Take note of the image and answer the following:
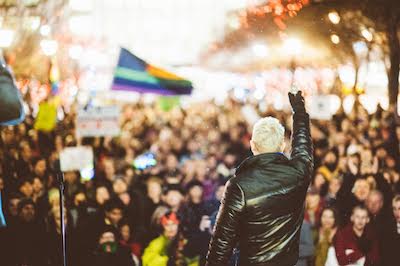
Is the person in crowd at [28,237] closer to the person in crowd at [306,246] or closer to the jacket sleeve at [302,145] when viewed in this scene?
the person in crowd at [306,246]

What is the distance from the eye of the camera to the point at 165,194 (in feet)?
26.8

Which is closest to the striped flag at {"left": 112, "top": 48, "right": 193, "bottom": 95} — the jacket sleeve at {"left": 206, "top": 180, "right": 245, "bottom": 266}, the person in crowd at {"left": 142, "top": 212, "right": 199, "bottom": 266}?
the person in crowd at {"left": 142, "top": 212, "right": 199, "bottom": 266}

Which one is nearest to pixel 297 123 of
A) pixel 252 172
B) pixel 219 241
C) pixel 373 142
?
pixel 252 172

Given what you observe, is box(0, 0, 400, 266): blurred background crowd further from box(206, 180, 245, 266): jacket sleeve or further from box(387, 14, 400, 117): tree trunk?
box(206, 180, 245, 266): jacket sleeve

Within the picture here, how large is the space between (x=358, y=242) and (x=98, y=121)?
16.0 ft

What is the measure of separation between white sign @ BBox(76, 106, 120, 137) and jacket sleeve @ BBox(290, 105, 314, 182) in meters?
6.10

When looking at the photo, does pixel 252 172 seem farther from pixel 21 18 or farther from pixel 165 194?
pixel 21 18

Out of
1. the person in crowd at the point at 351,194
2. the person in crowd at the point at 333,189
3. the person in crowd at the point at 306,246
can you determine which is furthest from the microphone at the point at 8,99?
the person in crowd at the point at 333,189

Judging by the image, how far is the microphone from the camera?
8.13ft

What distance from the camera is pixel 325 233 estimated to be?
6922 mm

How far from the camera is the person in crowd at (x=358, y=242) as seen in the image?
662 centimetres

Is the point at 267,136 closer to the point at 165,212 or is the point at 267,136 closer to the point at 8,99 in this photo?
the point at 8,99

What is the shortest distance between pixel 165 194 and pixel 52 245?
1.59 m

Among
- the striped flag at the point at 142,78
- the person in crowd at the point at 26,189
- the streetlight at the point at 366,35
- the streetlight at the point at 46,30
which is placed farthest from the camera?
the streetlight at the point at 46,30
